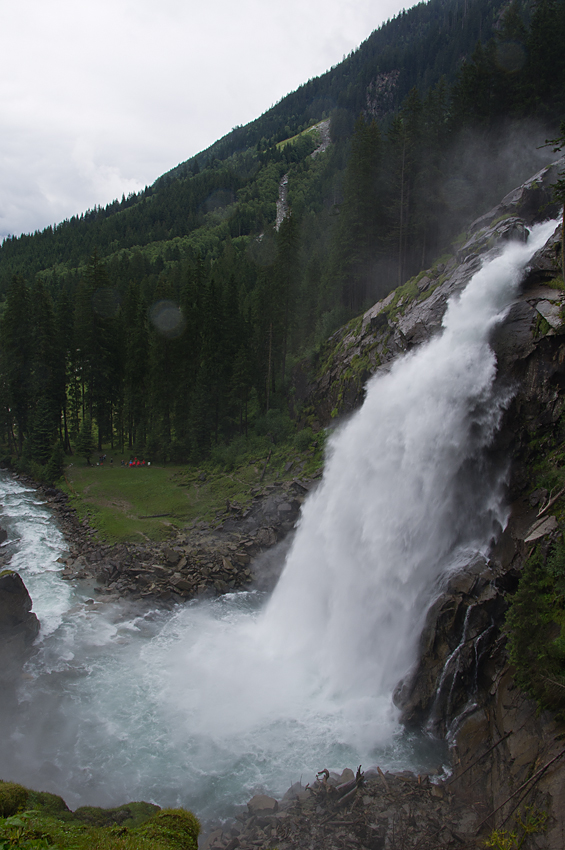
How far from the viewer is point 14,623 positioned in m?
17.9

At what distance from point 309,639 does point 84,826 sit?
11370mm

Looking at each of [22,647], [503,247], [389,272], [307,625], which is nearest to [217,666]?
[307,625]

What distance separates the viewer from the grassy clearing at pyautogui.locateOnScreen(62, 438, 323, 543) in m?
29.6

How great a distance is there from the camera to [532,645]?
10.6 meters

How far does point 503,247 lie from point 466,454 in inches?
456

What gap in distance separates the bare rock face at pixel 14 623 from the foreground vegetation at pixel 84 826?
328 inches

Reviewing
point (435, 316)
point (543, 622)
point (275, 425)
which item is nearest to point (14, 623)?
point (543, 622)

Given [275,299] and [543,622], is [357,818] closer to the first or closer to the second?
[543,622]

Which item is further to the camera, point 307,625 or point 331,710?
point 307,625

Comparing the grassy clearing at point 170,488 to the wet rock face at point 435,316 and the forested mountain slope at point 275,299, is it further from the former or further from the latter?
the wet rock face at point 435,316

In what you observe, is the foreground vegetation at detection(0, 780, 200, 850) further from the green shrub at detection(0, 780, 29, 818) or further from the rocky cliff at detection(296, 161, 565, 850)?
the rocky cliff at detection(296, 161, 565, 850)

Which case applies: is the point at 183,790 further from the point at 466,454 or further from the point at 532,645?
the point at 466,454

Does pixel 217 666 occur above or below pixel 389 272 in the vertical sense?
below

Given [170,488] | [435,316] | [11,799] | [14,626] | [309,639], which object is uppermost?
[435,316]
